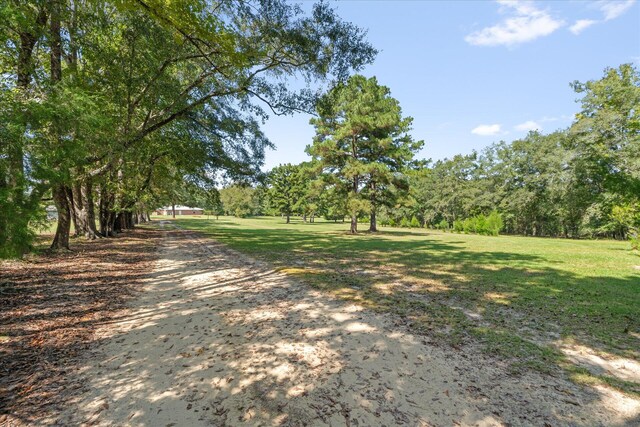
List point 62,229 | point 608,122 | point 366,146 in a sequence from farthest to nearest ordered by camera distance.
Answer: point 366,146, point 608,122, point 62,229

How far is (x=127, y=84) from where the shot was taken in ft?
35.3

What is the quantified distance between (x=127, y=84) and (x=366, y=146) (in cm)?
2105

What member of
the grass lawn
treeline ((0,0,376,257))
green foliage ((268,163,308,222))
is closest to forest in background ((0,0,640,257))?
treeline ((0,0,376,257))

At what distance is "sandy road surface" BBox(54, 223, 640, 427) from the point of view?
9.59 feet

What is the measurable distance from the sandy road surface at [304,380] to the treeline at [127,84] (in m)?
3.33

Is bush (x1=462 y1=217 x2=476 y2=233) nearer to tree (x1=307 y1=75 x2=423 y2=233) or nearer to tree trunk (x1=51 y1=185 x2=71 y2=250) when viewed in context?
tree (x1=307 y1=75 x2=423 y2=233)

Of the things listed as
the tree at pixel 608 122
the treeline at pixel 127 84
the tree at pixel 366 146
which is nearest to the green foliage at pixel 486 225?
the tree at pixel 608 122

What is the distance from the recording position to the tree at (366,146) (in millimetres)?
26250

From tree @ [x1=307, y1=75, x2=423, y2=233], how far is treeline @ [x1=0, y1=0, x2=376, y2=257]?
11051 mm

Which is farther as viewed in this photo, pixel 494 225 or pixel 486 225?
pixel 486 225

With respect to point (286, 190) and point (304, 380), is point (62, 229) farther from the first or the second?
point (286, 190)

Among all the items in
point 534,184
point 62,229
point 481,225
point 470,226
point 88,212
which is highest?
point 534,184


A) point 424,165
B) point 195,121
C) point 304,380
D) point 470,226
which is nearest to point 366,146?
point 424,165

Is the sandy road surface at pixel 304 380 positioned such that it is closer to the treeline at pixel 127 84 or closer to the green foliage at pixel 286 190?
the treeline at pixel 127 84
